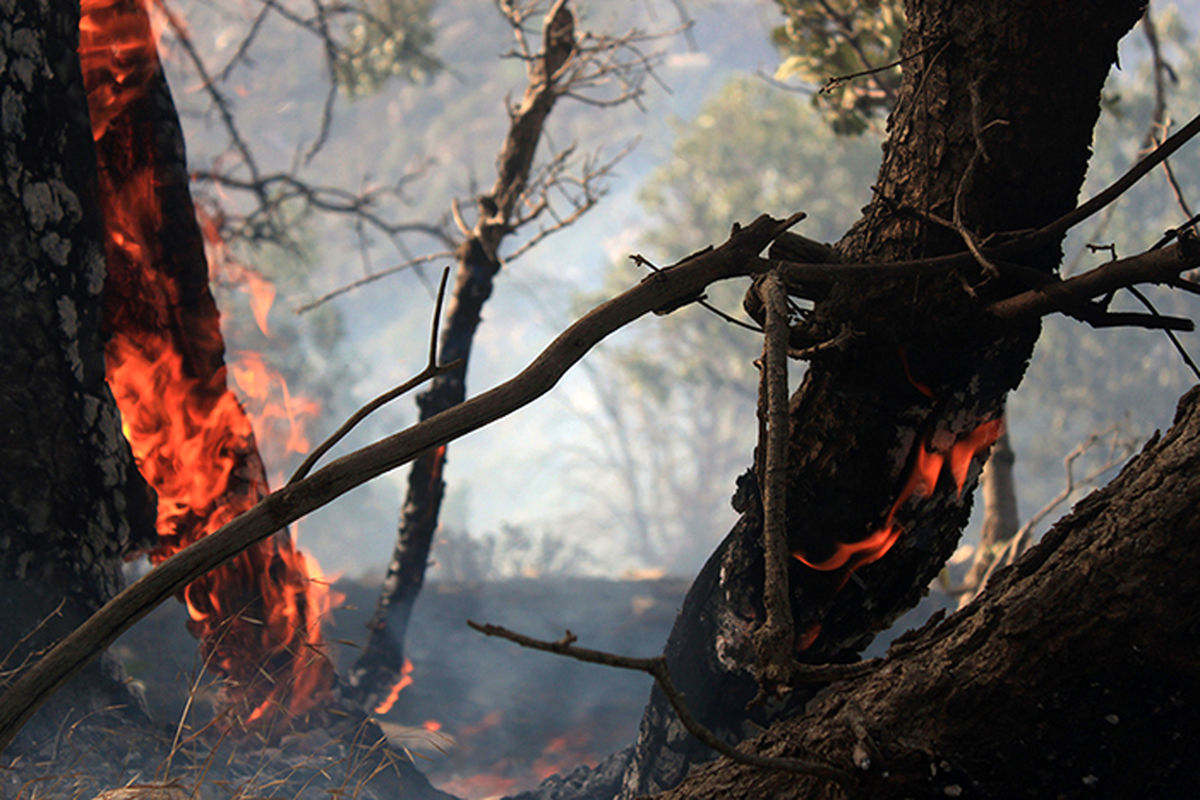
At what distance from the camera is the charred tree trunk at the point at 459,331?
381 centimetres

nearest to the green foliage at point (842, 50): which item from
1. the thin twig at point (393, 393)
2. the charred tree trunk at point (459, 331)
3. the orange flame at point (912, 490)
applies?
the charred tree trunk at point (459, 331)

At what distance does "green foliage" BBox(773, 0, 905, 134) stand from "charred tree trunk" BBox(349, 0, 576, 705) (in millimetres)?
1214

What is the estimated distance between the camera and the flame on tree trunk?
2287mm

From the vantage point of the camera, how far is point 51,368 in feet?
6.41

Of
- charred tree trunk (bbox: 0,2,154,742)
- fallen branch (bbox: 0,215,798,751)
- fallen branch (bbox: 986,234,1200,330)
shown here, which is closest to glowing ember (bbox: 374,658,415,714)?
charred tree trunk (bbox: 0,2,154,742)

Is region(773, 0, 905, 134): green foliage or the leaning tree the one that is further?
region(773, 0, 905, 134): green foliage

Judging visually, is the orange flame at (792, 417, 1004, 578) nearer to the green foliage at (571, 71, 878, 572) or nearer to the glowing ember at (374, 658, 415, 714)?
the glowing ember at (374, 658, 415, 714)

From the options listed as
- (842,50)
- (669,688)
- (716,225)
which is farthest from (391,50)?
(716,225)

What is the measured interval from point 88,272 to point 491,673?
4.03 metres

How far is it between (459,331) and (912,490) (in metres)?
2.75

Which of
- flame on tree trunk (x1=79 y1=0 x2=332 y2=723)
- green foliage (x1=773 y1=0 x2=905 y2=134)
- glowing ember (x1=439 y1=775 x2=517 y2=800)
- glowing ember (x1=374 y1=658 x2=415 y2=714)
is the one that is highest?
green foliage (x1=773 y1=0 x2=905 y2=134)

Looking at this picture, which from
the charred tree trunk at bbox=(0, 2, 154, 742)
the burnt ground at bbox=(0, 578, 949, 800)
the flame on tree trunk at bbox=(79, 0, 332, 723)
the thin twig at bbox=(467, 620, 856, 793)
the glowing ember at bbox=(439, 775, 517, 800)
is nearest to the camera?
the thin twig at bbox=(467, 620, 856, 793)

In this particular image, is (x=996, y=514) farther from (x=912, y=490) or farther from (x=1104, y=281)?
(x=1104, y=281)

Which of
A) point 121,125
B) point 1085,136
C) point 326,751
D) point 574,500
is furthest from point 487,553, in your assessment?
point 574,500
